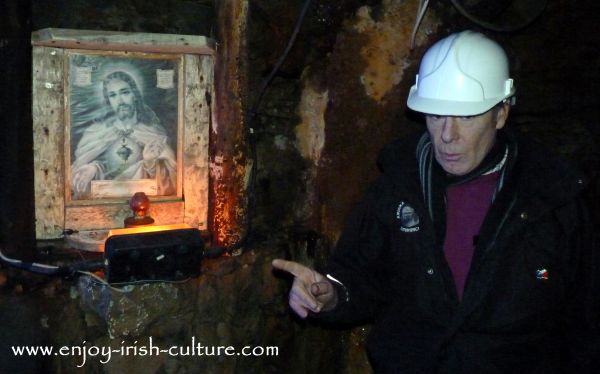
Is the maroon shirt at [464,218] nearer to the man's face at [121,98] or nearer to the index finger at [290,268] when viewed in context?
the index finger at [290,268]

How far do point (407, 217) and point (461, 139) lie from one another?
0.40 meters

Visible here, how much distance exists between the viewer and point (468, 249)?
7.22 ft

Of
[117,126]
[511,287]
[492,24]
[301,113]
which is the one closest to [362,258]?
[511,287]

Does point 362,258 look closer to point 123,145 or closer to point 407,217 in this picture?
point 407,217

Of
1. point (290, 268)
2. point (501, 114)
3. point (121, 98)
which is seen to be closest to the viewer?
point (290, 268)

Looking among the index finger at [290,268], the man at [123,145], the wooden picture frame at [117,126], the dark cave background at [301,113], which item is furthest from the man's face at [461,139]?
the man at [123,145]

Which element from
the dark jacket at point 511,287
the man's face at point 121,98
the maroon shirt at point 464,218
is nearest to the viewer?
the dark jacket at point 511,287

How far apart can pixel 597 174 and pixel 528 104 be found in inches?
22.4

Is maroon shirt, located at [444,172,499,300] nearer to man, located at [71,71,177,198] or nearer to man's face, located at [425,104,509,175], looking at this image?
man's face, located at [425,104,509,175]

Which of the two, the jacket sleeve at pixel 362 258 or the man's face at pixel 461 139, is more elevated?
the man's face at pixel 461 139

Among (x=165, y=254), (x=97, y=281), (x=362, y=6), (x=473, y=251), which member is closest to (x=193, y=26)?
(x=362, y=6)

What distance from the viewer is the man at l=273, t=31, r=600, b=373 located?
2102 millimetres

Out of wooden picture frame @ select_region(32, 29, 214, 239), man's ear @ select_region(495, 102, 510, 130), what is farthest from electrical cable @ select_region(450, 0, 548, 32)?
wooden picture frame @ select_region(32, 29, 214, 239)

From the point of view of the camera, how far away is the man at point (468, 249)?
82.7 inches
